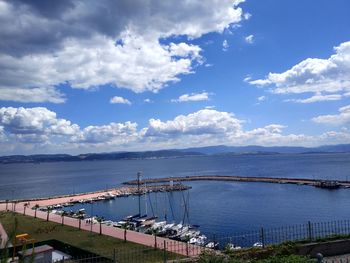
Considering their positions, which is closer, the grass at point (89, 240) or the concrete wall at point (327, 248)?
the concrete wall at point (327, 248)

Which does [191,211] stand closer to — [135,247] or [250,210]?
[250,210]

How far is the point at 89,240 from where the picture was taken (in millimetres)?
27391

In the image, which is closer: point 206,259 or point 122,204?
point 206,259

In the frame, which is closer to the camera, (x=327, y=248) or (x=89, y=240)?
(x=327, y=248)

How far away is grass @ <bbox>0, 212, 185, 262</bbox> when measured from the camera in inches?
833

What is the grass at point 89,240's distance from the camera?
833 inches

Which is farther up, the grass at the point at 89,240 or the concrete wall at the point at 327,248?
the concrete wall at the point at 327,248

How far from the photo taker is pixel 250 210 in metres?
65.4

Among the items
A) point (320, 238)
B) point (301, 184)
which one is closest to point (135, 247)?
point (320, 238)

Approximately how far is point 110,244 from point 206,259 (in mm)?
18225

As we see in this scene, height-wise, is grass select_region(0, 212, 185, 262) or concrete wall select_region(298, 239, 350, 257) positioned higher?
concrete wall select_region(298, 239, 350, 257)

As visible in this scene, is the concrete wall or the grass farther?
the grass

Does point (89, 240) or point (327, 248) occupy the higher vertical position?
point (327, 248)

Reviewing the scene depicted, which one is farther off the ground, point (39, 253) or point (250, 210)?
point (39, 253)
